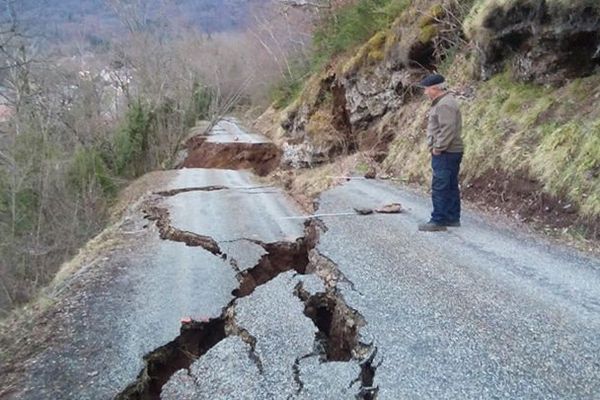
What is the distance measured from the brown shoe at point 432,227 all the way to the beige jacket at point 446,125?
84 cm

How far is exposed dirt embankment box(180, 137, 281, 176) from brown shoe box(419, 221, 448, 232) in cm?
1541

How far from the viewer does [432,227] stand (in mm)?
5762

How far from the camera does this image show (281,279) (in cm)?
470

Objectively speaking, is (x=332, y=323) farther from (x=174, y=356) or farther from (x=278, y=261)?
(x=278, y=261)

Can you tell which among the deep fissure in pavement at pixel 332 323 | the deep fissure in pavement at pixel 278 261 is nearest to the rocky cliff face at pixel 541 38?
the deep fissure in pavement at pixel 278 261

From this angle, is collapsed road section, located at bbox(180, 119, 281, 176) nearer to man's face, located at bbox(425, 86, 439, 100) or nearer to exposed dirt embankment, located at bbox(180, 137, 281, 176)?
exposed dirt embankment, located at bbox(180, 137, 281, 176)

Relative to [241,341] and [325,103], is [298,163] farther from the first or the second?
[241,341]

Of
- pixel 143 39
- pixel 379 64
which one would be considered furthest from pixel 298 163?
pixel 143 39

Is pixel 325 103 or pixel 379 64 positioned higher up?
pixel 379 64

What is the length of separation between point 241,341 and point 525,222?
3.83 m

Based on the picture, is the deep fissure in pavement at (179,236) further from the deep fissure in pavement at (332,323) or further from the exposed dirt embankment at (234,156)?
the exposed dirt embankment at (234,156)

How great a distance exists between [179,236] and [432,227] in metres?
3.20

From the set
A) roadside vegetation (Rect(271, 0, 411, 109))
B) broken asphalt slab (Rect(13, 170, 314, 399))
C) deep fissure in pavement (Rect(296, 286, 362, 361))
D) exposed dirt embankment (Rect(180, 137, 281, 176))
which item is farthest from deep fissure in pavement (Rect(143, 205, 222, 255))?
exposed dirt embankment (Rect(180, 137, 281, 176))

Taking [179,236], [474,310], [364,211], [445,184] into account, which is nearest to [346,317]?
[474,310]
